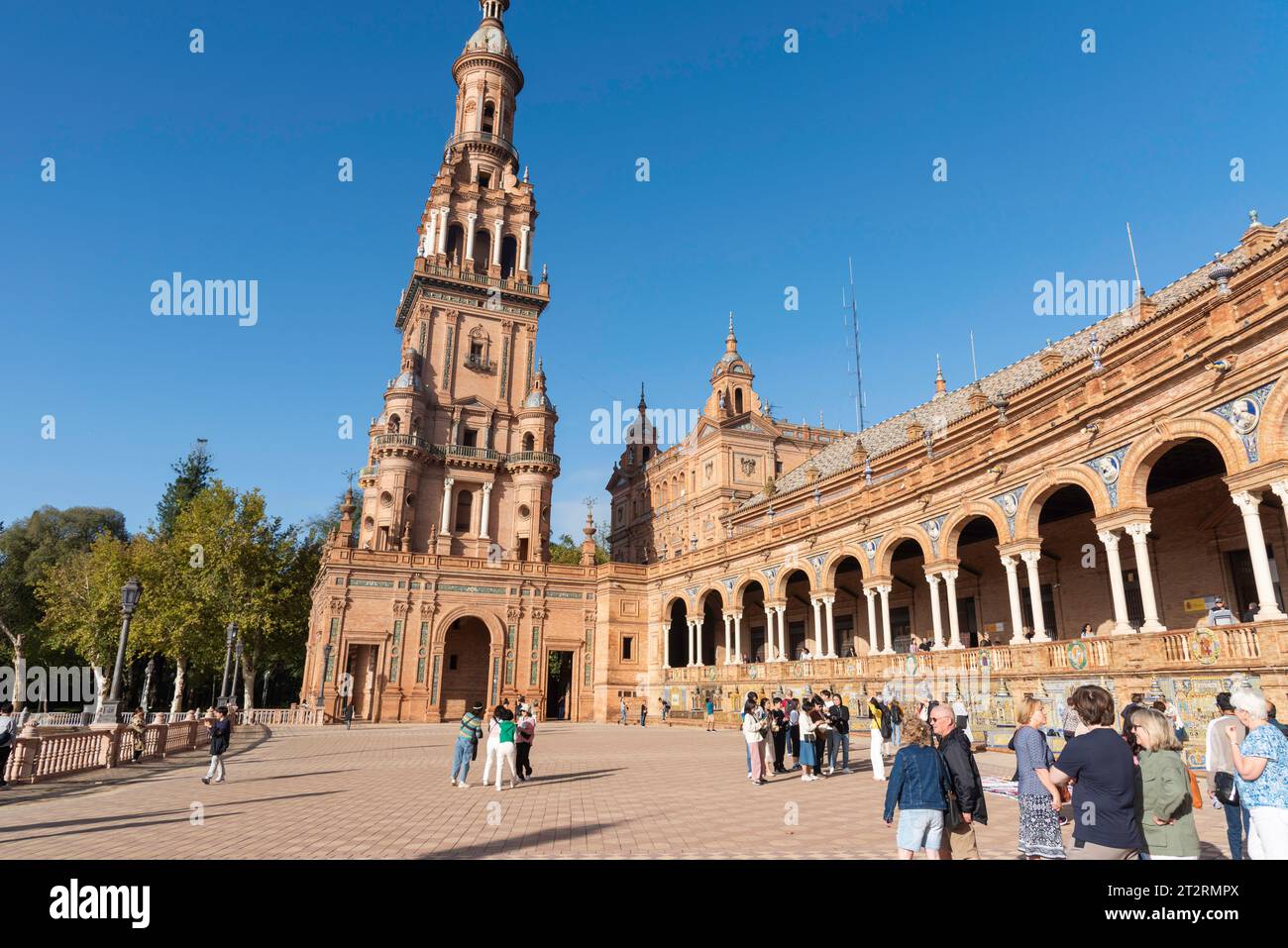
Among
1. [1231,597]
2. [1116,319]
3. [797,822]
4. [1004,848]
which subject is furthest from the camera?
[1116,319]

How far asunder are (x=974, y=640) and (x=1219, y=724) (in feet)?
74.3

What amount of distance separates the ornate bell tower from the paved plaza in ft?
91.5

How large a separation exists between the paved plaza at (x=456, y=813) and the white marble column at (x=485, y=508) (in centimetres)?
2849

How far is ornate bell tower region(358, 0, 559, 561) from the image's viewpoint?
45.4m

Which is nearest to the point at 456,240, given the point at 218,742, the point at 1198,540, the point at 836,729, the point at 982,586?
the point at 982,586

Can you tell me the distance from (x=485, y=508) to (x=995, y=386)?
30.6 metres

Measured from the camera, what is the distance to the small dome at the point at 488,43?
5897cm

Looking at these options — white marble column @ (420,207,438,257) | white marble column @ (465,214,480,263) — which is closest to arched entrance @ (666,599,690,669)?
white marble column @ (465,214,480,263)

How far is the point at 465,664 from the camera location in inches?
1642

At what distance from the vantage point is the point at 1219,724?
267 inches

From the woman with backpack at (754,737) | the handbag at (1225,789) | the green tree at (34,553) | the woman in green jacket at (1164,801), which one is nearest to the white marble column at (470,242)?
the green tree at (34,553)

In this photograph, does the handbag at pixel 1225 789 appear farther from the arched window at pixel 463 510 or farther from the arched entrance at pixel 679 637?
the arched window at pixel 463 510

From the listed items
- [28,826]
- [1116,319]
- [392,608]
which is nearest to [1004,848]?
[28,826]
